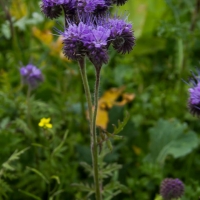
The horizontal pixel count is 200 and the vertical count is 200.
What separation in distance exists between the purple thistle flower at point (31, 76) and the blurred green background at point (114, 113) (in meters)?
0.10

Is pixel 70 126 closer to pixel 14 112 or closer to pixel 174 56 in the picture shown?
pixel 14 112

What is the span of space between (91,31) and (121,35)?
108 mm

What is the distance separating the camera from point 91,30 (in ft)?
4.83

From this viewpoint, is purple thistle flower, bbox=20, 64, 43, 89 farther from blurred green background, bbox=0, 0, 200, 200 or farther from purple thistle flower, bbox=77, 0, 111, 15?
purple thistle flower, bbox=77, 0, 111, 15

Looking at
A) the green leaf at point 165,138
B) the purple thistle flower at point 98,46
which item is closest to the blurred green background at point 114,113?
the green leaf at point 165,138

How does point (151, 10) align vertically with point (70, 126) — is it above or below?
above

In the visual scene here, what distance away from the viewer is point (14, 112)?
92.5 inches

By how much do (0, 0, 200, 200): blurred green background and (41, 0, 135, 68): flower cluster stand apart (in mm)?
204

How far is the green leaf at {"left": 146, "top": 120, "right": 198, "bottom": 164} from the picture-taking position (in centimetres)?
240

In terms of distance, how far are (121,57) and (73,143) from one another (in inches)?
49.3

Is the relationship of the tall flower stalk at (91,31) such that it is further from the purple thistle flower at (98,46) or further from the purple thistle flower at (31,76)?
the purple thistle flower at (31,76)

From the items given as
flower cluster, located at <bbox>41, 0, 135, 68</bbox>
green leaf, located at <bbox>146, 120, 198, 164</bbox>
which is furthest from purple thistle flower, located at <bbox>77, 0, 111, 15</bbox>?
green leaf, located at <bbox>146, 120, 198, 164</bbox>

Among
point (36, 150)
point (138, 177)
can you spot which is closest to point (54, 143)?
point (36, 150)

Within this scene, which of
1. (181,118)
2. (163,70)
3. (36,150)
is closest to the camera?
(36,150)
